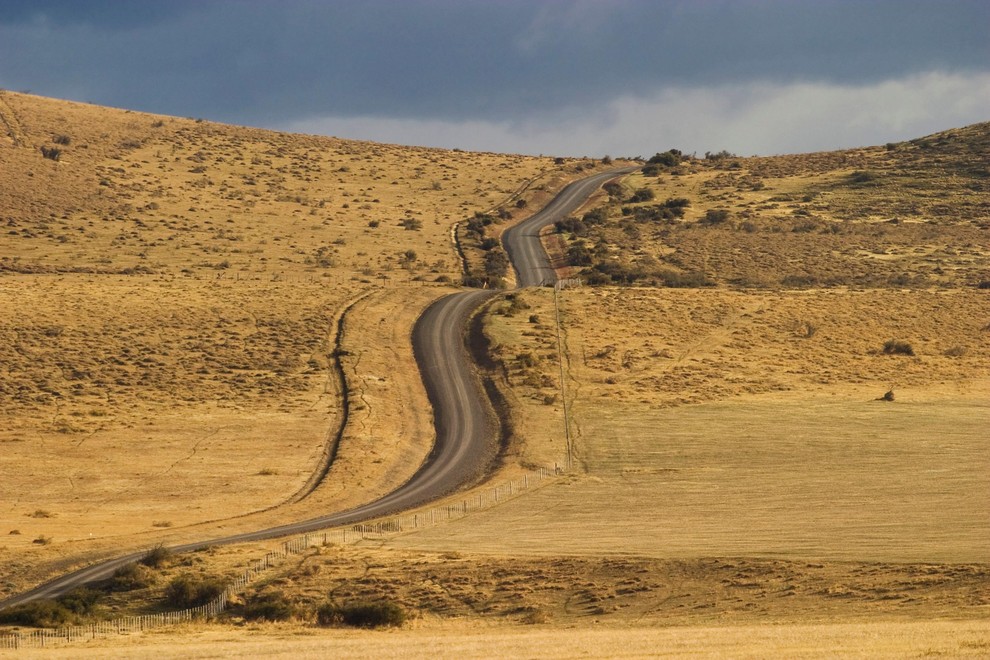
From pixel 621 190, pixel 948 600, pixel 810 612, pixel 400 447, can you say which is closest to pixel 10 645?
pixel 810 612

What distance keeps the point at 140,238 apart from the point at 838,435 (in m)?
71.2

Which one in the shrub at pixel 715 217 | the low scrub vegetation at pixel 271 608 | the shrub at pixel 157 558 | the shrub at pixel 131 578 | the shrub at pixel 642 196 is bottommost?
the low scrub vegetation at pixel 271 608

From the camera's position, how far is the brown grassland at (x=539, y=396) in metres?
35.2

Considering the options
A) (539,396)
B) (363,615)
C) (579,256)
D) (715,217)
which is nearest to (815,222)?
(715,217)

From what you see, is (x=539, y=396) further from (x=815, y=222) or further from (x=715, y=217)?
(x=815, y=222)

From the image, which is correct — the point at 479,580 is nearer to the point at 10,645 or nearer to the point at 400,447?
the point at 10,645

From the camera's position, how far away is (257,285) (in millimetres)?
93688

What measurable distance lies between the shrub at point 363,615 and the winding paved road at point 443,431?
892 cm

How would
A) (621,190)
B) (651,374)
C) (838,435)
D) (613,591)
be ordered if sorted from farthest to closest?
(621,190) < (651,374) < (838,435) < (613,591)

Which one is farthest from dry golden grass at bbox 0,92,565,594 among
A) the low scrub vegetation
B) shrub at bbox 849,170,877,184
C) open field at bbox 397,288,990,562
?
shrub at bbox 849,170,877,184

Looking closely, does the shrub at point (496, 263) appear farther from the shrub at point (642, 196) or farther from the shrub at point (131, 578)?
the shrub at point (131, 578)

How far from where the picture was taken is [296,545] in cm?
4281

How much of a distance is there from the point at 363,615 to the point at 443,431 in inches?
1184

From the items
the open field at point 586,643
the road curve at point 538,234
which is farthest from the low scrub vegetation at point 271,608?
the road curve at point 538,234
